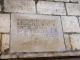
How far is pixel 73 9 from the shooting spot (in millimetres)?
2340

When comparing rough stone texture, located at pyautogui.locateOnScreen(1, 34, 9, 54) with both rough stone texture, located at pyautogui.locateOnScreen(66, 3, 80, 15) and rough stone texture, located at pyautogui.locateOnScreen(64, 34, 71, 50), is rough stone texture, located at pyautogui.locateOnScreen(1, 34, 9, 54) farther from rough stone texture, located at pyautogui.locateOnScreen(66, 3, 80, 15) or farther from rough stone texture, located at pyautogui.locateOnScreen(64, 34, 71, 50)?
rough stone texture, located at pyautogui.locateOnScreen(66, 3, 80, 15)

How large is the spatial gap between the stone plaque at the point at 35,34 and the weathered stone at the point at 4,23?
6 centimetres

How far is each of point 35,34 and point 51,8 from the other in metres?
0.52

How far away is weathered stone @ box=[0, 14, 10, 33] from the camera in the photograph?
1.99 m

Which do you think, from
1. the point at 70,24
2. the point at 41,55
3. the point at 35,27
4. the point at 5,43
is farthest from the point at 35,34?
the point at 70,24

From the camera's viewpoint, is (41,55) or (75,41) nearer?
(41,55)

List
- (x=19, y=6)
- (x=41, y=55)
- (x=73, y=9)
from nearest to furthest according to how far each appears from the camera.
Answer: (x=41, y=55), (x=19, y=6), (x=73, y=9)

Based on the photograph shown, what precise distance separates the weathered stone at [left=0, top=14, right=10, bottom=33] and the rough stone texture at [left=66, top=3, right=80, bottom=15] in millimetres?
A: 953

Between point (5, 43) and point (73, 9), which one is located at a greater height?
point (73, 9)

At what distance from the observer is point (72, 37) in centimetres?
213

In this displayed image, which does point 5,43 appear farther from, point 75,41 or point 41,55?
point 75,41

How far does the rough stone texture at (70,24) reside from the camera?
217 centimetres

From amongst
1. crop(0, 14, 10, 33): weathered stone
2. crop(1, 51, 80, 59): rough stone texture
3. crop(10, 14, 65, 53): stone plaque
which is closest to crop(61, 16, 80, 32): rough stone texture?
crop(10, 14, 65, 53): stone plaque

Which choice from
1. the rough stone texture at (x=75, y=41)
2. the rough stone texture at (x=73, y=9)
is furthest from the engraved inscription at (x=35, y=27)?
the rough stone texture at (x=73, y=9)
